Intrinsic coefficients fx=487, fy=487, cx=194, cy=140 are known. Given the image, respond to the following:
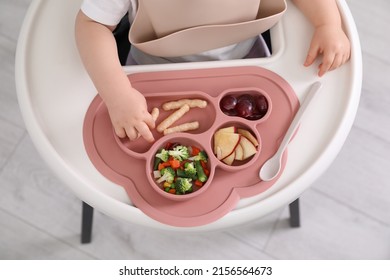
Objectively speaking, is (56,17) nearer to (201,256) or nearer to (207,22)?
(207,22)

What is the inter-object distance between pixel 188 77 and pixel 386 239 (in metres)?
0.71

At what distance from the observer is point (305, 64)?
0.64 meters

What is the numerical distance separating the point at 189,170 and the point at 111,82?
0.48ft

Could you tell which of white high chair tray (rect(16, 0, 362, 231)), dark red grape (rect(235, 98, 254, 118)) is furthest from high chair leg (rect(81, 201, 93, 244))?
dark red grape (rect(235, 98, 254, 118))

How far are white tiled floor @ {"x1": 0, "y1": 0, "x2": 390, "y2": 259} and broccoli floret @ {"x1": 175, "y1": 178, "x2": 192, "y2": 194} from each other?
53 cm

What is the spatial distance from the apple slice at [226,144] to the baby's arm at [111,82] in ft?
0.27

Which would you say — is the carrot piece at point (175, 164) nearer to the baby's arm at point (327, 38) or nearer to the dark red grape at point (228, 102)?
the dark red grape at point (228, 102)

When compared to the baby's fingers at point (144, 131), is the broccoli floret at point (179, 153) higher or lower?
lower

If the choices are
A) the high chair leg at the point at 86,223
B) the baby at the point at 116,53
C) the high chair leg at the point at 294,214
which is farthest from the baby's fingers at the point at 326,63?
the high chair leg at the point at 86,223

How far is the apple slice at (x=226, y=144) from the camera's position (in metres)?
0.58

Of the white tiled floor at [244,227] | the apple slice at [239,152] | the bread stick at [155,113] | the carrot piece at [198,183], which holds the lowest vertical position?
the white tiled floor at [244,227]

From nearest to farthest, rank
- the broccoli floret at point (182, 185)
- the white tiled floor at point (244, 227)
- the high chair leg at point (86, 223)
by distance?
the broccoli floret at point (182, 185)
the high chair leg at point (86, 223)
the white tiled floor at point (244, 227)

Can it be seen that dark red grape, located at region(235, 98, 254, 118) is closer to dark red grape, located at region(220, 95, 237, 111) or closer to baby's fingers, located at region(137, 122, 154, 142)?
dark red grape, located at region(220, 95, 237, 111)

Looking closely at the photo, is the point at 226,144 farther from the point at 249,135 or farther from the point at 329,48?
the point at 329,48
